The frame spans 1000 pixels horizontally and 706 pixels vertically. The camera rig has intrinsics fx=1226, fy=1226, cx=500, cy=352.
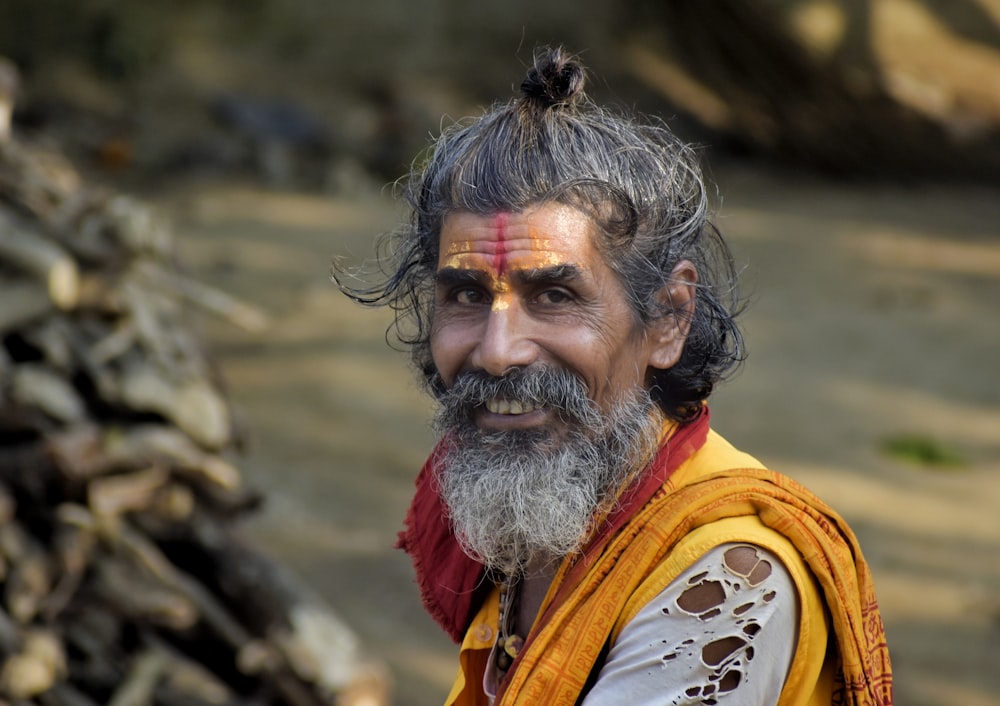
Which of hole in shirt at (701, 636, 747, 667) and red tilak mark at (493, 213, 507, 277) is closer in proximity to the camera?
hole in shirt at (701, 636, 747, 667)

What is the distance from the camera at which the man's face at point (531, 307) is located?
2191mm

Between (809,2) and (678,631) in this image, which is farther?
(809,2)

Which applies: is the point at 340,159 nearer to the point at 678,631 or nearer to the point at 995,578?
the point at 995,578

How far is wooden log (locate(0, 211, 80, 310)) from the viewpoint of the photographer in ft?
14.2

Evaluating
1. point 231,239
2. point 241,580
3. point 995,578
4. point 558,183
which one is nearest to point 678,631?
point 558,183

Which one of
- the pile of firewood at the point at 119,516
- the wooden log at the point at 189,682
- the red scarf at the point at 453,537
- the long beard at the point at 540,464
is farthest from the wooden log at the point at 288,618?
the long beard at the point at 540,464

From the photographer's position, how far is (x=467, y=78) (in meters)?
12.0

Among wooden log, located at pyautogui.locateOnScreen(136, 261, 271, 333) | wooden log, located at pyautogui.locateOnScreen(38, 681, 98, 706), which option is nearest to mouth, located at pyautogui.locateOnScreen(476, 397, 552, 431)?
wooden log, located at pyautogui.locateOnScreen(38, 681, 98, 706)

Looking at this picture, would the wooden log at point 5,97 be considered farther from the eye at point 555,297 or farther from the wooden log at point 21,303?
the eye at point 555,297

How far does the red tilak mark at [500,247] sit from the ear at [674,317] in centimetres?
33

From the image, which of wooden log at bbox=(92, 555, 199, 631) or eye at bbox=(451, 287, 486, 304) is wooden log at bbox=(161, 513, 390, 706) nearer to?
wooden log at bbox=(92, 555, 199, 631)

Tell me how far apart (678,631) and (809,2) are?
30.8 ft

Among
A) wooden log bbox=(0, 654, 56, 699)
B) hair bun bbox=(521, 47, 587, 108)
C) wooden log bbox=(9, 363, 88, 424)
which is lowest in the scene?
wooden log bbox=(0, 654, 56, 699)

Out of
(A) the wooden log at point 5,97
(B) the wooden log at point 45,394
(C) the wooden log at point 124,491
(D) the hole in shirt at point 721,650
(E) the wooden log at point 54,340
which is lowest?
(D) the hole in shirt at point 721,650
